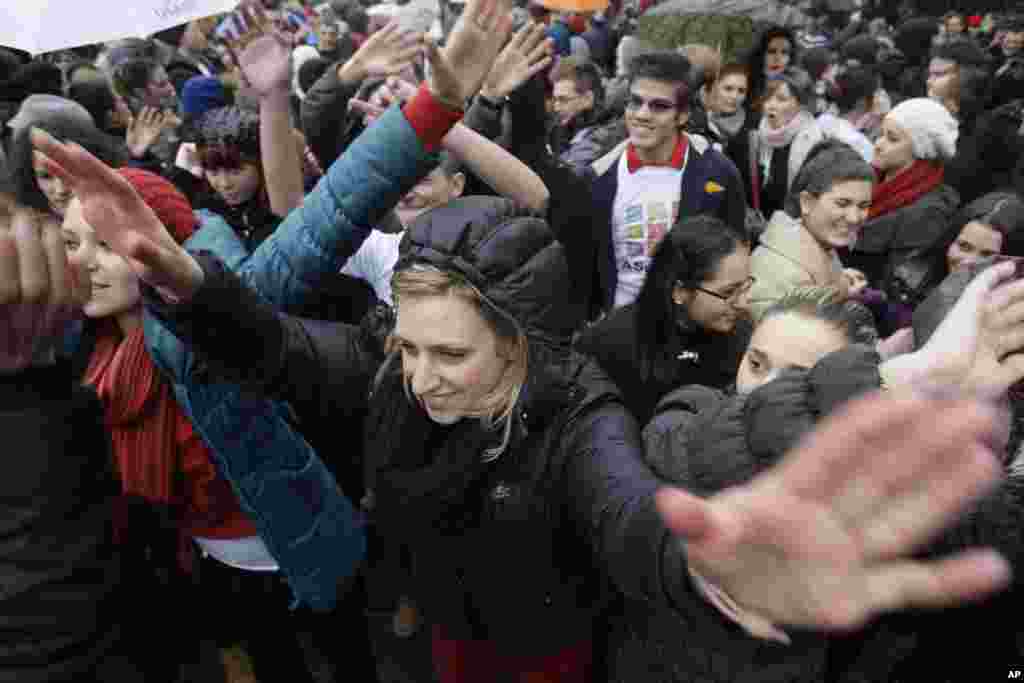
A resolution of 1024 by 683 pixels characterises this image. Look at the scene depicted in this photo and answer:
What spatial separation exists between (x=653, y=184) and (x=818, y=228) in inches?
27.4

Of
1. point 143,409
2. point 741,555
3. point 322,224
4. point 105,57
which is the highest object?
point 741,555

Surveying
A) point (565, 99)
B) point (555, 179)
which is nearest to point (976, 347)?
point (555, 179)

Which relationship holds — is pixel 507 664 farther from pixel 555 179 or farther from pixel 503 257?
pixel 555 179

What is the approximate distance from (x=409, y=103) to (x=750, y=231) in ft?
8.20

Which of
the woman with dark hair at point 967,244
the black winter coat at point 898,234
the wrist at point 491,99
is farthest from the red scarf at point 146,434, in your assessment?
the black winter coat at point 898,234

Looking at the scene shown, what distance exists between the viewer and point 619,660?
5.61 feet

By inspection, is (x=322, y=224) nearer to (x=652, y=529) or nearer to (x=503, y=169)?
(x=652, y=529)

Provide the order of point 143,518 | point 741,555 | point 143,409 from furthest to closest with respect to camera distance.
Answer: point 143,518 < point 143,409 < point 741,555

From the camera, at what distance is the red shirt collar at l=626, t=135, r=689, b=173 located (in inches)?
139

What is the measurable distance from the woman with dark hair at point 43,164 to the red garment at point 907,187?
333cm

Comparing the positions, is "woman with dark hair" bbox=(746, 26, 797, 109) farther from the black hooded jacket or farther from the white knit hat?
the black hooded jacket

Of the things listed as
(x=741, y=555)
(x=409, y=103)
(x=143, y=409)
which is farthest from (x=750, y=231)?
(x=741, y=555)

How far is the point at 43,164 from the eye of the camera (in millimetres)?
1675

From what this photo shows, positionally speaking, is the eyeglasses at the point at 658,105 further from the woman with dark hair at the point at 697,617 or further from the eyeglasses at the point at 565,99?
the eyeglasses at the point at 565,99
